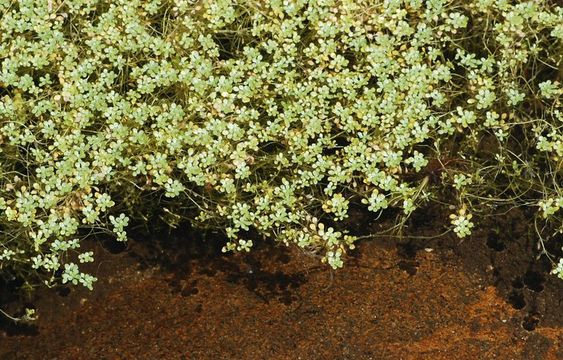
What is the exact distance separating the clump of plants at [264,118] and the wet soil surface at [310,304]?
0.33ft

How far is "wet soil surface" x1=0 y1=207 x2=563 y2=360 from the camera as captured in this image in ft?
8.46

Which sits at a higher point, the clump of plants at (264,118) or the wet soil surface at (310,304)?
the clump of plants at (264,118)

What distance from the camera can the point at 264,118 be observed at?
2.75m

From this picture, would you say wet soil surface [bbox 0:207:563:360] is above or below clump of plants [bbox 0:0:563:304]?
below

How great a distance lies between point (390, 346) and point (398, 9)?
4.03ft

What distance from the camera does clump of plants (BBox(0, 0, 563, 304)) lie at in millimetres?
2559

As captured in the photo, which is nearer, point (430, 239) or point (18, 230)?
point (18, 230)

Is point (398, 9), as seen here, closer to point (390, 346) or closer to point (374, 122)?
point (374, 122)

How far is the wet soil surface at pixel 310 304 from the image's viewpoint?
102 inches

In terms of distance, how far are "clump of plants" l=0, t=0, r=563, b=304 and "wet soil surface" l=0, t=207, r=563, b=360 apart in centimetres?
10

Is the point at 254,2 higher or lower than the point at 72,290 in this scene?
higher

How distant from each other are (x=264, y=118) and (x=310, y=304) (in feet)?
2.34

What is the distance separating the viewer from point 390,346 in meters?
2.57

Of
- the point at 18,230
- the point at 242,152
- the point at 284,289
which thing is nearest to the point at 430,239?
the point at 284,289
